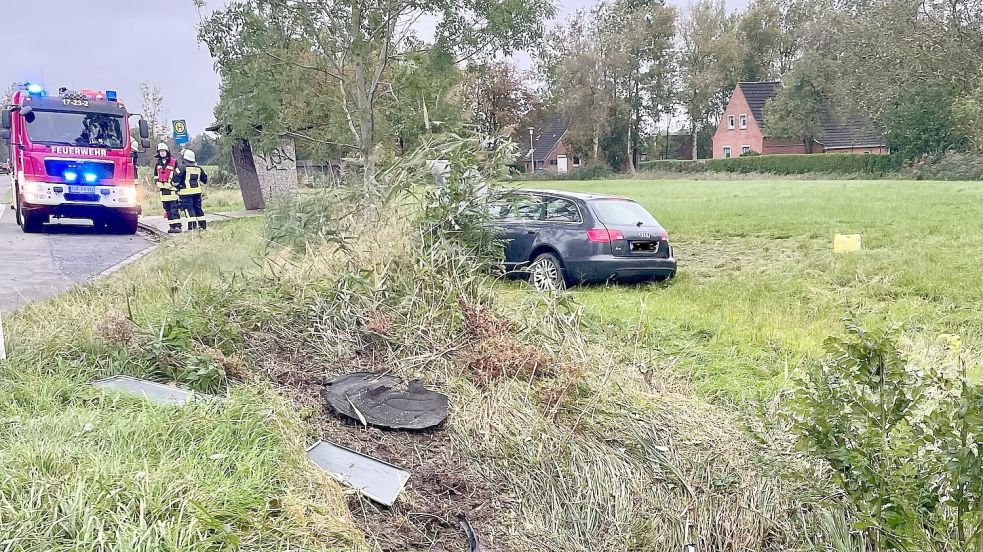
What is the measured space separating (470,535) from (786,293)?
6143mm

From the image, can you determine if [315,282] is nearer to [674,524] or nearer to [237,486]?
[237,486]

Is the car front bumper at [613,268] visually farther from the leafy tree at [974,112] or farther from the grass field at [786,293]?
the leafy tree at [974,112]

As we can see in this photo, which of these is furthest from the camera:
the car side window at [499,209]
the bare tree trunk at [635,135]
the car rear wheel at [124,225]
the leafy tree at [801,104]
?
the bare tree trunk at [635,135]

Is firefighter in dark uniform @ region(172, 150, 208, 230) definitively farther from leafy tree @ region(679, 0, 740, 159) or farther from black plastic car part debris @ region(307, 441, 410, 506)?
leafy tree @ region(679, 0, 740, 159)

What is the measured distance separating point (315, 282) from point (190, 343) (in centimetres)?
134

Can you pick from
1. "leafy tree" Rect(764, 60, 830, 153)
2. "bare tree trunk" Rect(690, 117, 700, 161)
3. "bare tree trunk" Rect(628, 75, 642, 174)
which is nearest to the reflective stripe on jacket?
"bare tree trunk" Rect(628, 75, 642, 174)

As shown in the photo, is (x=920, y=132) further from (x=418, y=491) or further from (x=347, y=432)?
(x=418, y=491)

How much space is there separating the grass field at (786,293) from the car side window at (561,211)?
3.23 ft

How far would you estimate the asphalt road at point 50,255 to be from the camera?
7043 millimetres

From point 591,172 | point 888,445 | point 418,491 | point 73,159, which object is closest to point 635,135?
point 591,172

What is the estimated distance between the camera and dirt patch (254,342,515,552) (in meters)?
3.34

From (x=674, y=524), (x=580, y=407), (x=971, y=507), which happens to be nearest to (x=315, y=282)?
(x=580, y=407)

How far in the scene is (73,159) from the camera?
12.8 meters

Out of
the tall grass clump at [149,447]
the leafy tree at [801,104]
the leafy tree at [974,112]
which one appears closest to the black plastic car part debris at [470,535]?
the tall grass clump at [149,447]
